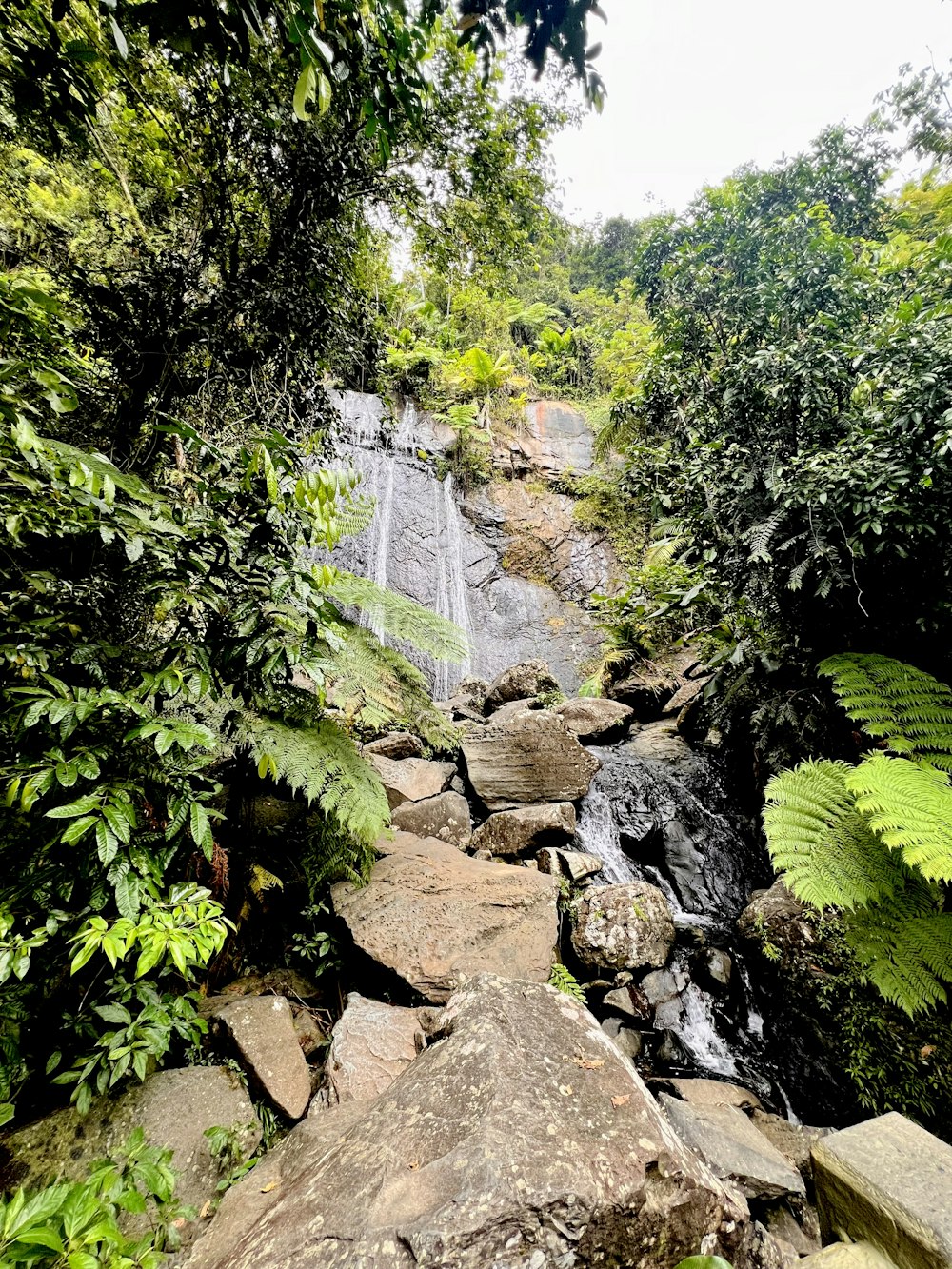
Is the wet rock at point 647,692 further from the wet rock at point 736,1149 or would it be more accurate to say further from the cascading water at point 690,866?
the wet rock at point 736,1149

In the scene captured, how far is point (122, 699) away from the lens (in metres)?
1.50

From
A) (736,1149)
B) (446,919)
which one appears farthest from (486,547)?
(736,1149)

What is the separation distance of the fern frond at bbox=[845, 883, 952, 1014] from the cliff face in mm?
8042

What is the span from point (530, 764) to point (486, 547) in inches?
332

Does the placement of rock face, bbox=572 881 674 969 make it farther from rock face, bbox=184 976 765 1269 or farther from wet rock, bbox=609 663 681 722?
wet rock, bbox=609 663 681 722

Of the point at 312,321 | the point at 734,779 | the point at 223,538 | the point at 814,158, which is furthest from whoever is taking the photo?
the point at 814,158

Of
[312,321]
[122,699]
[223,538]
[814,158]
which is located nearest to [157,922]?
[122,699]

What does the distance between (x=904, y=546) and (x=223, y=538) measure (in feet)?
12.5

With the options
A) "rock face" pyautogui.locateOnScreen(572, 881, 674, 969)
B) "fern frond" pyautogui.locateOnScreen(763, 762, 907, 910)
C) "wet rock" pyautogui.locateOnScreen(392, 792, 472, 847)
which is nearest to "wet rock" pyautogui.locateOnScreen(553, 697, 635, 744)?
"wet rock" pyautogui.locateOnScreen(392, 792, 472, 847)

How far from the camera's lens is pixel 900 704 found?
115 inches

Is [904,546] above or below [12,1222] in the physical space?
above

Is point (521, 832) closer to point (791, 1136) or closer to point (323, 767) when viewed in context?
point (791, 1136)

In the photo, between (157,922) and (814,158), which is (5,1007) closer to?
(157,922)

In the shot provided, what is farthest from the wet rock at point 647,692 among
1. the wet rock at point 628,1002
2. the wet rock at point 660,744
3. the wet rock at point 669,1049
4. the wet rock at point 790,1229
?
the wet rock at point 790,1229
